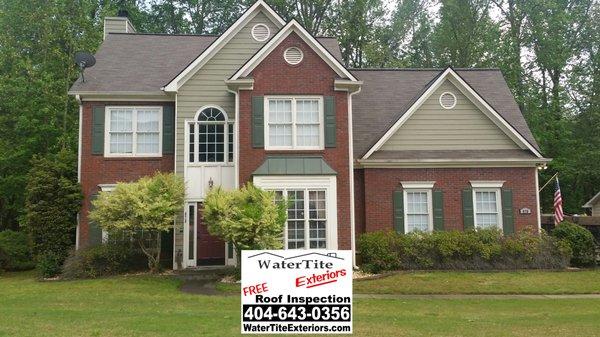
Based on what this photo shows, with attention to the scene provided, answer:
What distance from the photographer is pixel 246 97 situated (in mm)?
16375

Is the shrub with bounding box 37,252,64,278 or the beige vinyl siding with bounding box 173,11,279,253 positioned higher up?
the beige vinyl siding with bounding box 173,11,279,253

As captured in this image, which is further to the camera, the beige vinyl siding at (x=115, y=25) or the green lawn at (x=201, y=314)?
the beige vinyl siding at (x=115, y=25)

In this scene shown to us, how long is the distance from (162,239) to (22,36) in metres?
14.3

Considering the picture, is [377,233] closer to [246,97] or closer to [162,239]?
[246,97]

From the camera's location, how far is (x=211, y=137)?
17531 mm

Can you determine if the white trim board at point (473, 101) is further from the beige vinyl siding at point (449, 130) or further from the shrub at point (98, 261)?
the shrub at point (98, 261)

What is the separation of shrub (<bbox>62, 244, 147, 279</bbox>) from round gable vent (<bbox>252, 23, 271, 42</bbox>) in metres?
7.96

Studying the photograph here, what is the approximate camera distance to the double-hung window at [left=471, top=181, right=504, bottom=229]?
18.0 m

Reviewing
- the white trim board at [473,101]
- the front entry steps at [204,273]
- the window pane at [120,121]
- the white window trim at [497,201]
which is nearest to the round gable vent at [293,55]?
the white trim board at [473,101]

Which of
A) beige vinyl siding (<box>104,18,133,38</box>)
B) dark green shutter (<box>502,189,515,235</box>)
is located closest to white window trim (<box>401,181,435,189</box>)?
dark green shutter (<box>502,189,515,235</box>)

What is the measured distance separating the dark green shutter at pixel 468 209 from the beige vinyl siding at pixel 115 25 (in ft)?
49.4

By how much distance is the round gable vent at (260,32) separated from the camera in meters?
18.1

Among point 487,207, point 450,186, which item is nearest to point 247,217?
point 450,186

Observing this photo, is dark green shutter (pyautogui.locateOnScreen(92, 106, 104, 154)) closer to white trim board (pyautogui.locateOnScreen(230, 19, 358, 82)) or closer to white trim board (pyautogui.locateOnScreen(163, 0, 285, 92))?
white trim board (pyautogui.locateOnScreen(163, 0, 285, 92))
